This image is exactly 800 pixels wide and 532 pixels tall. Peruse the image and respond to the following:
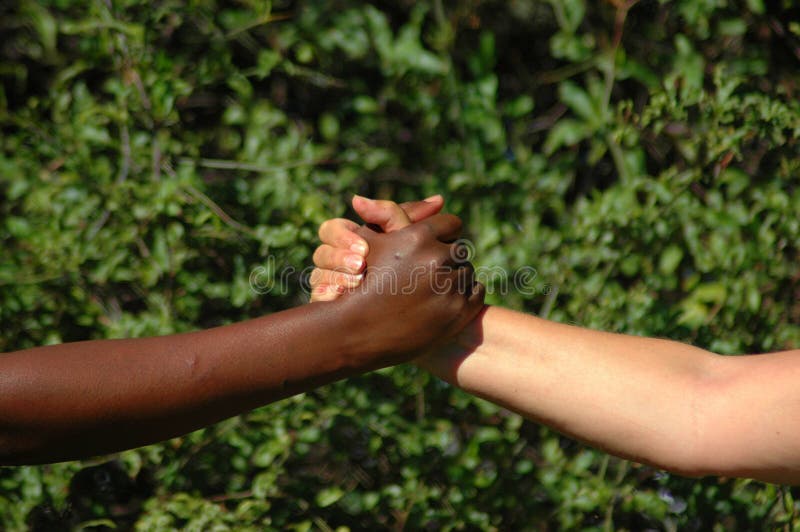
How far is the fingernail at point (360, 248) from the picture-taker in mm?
1889

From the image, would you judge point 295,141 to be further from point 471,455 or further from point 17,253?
point 471,455

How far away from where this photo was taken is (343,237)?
1962 millimetres

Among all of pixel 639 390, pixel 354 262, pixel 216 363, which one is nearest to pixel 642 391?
pixel 639 390

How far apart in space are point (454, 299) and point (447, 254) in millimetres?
101

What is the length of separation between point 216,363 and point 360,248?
0.44 meters

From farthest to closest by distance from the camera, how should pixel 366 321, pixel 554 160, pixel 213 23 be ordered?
pixel 554 160, pixel 213 23, pixel 366 321

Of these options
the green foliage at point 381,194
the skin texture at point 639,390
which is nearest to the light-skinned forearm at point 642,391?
the skin texture at point 639,390

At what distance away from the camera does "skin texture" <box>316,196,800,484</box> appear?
5.20ft

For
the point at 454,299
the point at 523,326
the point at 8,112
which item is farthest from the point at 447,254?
the point at 8,112

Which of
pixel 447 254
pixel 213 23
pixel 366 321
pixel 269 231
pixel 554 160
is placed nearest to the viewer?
pixel 366 321

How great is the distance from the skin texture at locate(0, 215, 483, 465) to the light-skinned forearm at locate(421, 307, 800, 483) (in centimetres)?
13

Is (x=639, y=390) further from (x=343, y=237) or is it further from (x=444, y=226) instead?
(x=343, y=237)

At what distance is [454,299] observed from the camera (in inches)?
74.5

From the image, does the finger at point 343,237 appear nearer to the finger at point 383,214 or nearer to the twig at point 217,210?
the finger at point 383,214
